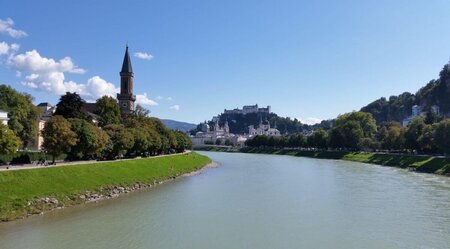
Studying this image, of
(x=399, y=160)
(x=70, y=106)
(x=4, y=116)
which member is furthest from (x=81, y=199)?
(x=399, y=160)

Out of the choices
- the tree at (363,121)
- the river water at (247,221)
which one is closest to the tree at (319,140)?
the tree at (363,121)

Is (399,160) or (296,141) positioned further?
(296,141)

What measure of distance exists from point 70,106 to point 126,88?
37.4 metres

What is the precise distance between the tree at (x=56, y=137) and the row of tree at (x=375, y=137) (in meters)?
56.6

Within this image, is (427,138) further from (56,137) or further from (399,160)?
(56,137)

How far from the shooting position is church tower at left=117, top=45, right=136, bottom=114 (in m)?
99.7

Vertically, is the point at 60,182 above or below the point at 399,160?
below

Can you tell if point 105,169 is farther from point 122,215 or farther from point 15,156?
point 122,215

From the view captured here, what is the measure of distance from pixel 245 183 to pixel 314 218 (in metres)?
22.2

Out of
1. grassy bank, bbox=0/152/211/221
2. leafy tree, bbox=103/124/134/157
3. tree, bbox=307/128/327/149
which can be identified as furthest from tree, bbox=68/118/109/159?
tree, bbox=307/128/327/149

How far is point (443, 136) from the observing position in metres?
69.6

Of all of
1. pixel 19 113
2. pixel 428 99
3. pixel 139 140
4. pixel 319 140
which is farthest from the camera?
pixel 428 99

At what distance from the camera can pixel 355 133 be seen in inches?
4540

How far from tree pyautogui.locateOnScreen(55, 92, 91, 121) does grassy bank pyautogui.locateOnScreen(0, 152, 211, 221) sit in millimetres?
16168
